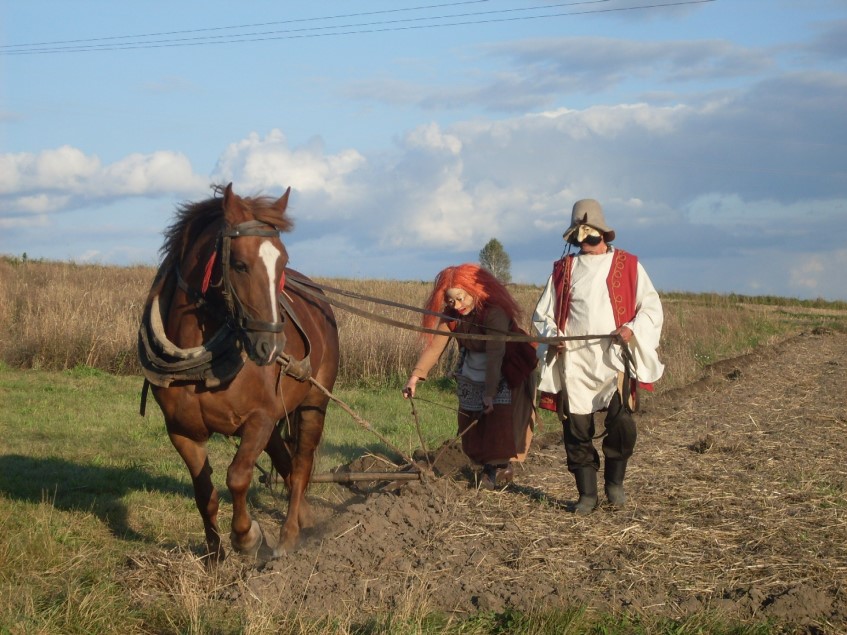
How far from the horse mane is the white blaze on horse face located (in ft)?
0.72

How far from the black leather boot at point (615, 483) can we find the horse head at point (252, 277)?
2.87 m

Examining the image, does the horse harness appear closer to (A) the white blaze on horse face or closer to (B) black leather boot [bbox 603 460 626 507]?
(A) the white blaze on horse face

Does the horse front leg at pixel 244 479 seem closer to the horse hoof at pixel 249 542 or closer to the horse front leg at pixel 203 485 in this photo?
the horse hoof at pixel 249 542

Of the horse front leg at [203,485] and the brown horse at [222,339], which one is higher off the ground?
the brown horse at [222,339]

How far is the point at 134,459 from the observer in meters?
9.00

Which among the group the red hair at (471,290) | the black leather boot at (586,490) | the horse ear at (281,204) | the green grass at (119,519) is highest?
the horse ear at (281,204)

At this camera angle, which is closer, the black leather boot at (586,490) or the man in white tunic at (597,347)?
the man in white tunic at (597,347)

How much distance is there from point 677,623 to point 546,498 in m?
2.73

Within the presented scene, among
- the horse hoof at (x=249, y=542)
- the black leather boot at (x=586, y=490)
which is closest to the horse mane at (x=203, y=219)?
the horse hoof at (x=249, y=542)

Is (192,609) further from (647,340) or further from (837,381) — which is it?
(837,381)


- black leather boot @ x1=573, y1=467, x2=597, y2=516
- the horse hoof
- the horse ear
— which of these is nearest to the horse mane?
the horse ear

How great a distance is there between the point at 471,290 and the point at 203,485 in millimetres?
2839

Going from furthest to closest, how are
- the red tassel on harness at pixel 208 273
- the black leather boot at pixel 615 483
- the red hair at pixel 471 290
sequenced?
1. the red hair at pixel 471 290
2. the black leather boot at pixel 615 483
3. the red tassel on harness at pixel 208 273

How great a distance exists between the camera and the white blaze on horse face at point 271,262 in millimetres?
5057
